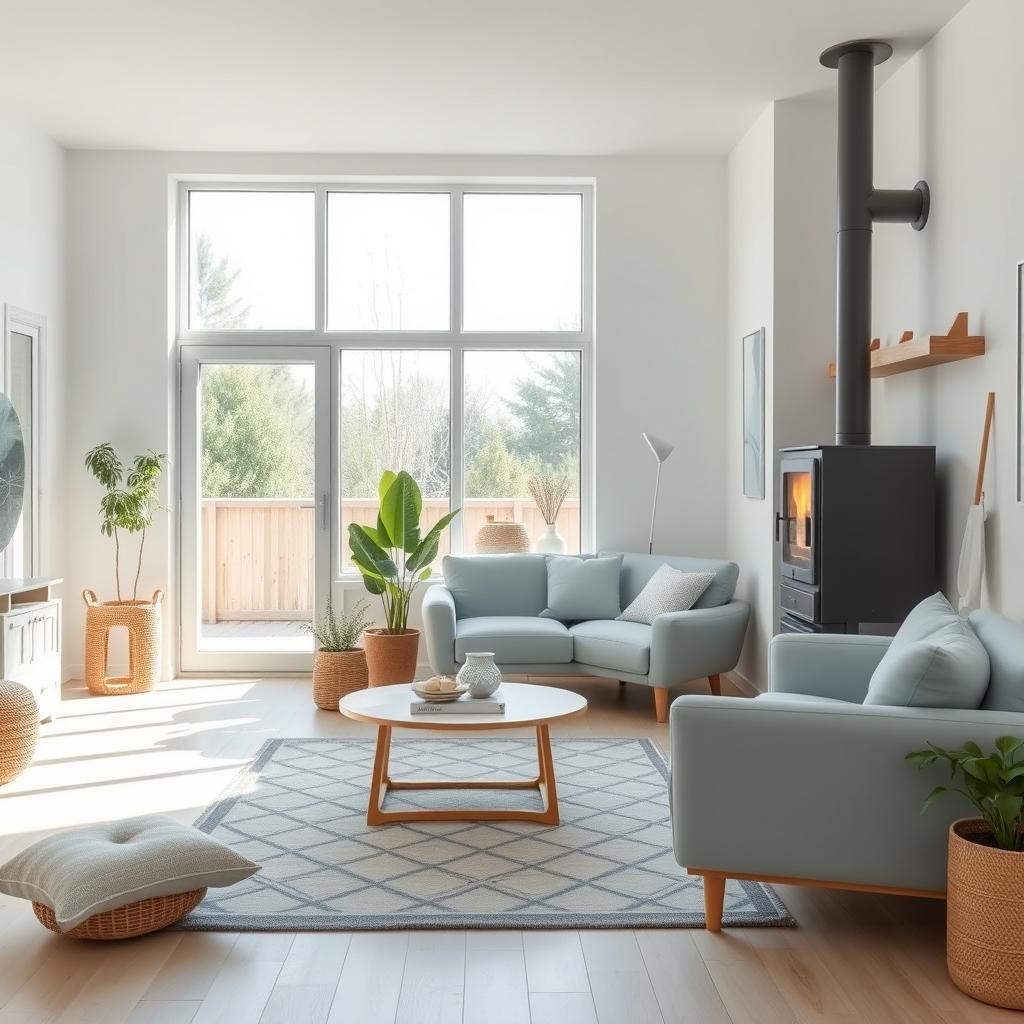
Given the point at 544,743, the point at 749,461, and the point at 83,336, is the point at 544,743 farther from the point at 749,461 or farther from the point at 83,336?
the point at 83,336

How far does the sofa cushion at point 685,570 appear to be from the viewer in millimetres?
5848

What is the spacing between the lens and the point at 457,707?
12.9ft

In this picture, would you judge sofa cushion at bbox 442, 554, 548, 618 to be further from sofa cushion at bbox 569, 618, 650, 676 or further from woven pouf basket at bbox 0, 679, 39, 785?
woven pouf basket at bbox 0, 679, 39, 785

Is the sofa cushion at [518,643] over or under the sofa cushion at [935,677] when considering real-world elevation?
under

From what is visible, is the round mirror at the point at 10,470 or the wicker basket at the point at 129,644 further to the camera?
the wicker basket at the point at 129,644

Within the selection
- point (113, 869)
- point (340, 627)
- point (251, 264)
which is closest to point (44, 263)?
point (251, 264)

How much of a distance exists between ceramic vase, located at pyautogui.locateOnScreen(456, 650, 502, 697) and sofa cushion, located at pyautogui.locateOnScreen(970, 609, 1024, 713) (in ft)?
5.48

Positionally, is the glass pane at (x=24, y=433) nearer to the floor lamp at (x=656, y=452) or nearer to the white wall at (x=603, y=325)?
the white wall at (x=603, y=325)

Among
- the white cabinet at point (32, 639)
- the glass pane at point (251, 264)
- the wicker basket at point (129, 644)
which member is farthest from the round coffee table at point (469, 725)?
the glass pane at point (251, 264)

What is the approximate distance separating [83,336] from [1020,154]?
5167 millimetres

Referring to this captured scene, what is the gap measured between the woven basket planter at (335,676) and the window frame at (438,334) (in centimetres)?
98

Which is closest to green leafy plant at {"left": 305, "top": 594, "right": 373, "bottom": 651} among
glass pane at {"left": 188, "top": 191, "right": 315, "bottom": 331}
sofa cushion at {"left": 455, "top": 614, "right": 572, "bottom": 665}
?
sofa cushion at {"left": 455, "top": 614, "right": 572, "bottom": 665}

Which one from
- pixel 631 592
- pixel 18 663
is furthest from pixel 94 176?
pixel 631 592

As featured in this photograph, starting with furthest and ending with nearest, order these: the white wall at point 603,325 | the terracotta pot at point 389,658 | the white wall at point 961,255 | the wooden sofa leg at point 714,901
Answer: the white wall at point 603,325 < the terracotta pot at point 389,658 < the white wall at point 961,255 < the wooden sofa leg at point 714,901
